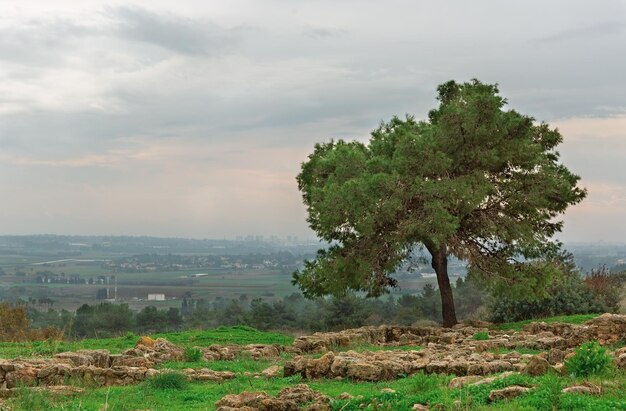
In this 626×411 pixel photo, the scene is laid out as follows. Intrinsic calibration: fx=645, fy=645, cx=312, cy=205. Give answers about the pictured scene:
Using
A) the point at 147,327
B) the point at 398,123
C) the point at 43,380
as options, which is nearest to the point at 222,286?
the point at 147,327

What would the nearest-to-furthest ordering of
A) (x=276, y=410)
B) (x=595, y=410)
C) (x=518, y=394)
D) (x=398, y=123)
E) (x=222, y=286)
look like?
1. (x=595, y=410)
2. (x=518, y=394)
3. (x=276, y=410)
4. (x=398, y=123)
5. (x=222, y=286)

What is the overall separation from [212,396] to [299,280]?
18.0m

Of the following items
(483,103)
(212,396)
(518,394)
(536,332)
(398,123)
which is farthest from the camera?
(398,123)

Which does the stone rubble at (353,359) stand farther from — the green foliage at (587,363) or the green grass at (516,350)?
the green foliage at (587,363)

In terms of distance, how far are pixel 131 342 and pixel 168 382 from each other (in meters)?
11.6

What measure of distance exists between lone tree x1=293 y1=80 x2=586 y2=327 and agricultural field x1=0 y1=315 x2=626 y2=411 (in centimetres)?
502

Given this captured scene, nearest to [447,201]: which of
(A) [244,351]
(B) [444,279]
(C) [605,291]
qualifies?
(B) [444,279]

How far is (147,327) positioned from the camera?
6738 centimetres

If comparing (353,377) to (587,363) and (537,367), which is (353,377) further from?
(587,363)

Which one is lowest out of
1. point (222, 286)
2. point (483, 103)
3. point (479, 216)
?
point (222, 286)

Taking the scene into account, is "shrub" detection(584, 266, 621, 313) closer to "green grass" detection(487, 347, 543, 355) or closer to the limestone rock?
"green grass" detection(487, 347, 543, 355)

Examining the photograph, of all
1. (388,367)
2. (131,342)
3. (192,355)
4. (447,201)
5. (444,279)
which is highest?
(447,201)

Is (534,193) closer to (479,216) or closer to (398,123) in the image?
(479,216)

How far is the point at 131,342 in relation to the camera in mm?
26000
